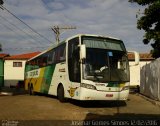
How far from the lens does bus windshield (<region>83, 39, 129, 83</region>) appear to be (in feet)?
51.5

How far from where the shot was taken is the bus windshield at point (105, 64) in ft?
51.5

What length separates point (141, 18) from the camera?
24656 mm

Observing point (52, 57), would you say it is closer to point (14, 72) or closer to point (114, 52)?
point (114, 52)

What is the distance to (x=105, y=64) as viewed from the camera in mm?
15961

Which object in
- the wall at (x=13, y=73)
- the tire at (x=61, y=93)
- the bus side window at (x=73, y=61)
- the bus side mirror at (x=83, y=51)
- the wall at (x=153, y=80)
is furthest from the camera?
the wall at (x=13, y=73)

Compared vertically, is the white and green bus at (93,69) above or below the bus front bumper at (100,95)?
above

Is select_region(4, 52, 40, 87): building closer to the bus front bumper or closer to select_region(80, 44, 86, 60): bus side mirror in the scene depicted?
the bus front bumper

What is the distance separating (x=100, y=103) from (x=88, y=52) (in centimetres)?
435

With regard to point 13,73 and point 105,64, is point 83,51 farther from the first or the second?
point 13,73

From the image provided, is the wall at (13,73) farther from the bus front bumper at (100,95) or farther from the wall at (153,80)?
the bus front bumper at (100,95)

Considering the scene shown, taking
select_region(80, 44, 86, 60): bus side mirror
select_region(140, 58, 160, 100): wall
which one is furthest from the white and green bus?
select_region(140, 58, 160, 100): wall

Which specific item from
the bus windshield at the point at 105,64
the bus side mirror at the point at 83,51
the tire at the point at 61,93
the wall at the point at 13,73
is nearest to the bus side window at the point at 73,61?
the bus windshield at the point at 105,64

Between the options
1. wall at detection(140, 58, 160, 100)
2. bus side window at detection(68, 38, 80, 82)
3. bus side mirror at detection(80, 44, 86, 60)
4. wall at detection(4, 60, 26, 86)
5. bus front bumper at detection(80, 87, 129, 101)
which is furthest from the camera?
wall at detection(4, 60, 26, 86)

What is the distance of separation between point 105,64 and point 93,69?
628mm
